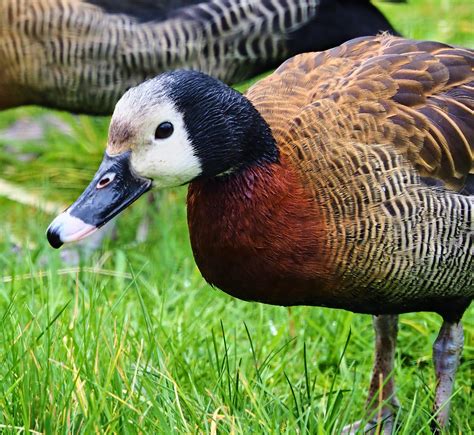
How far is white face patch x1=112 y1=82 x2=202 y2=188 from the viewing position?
9.22 feet

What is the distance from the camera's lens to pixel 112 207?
2.87m

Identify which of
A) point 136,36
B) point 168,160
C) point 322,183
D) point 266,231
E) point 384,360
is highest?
point 168,160

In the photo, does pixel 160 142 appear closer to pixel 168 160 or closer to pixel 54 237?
pixel 168 160

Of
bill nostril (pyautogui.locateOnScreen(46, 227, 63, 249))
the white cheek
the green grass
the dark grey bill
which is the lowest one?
the green grass

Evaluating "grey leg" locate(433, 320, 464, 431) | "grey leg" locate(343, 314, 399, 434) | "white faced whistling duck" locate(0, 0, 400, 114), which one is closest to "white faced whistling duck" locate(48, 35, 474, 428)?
"grey leg" locate(433, 320, 464, 431)

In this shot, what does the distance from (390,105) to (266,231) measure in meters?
0.49

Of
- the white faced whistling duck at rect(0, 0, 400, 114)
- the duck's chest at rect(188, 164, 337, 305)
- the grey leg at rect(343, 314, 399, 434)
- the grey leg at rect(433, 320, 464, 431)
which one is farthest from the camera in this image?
the white faced whistling duck at rect(0, 0, 400, 114)

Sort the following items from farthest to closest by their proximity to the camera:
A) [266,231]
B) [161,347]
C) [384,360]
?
[384,360] < [161,347] < [266,231]

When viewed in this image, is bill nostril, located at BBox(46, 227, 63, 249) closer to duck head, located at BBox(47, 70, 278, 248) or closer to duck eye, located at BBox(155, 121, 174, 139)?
duck head, located at BBox(47, 70, 278, 248)

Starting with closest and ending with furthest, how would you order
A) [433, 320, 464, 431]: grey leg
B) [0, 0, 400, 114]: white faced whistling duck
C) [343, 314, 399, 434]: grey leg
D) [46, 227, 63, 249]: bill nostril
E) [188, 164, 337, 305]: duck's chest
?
[46, 227, 63, 249]: bill nostril < [188, 164, 337, 305]: duck's chest < [433, 320, 464, 431]: grey leg < [343, 314, 399, 434]: grey leg < [0, 0, 400, 114]: white faced whistling duck

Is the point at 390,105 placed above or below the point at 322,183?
above

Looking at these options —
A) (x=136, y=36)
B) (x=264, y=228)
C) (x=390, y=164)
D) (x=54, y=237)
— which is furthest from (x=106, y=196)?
(x=136, y=36)

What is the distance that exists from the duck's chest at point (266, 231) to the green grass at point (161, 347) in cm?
26

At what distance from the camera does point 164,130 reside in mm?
2850
